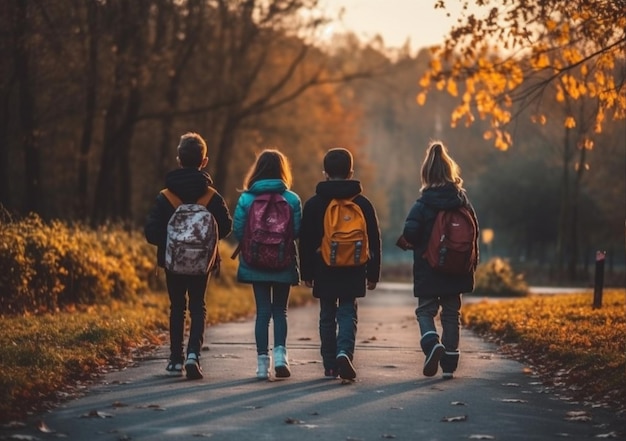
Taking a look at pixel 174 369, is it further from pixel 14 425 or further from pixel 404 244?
pixel 14 425

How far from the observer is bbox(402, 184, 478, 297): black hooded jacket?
1108cm

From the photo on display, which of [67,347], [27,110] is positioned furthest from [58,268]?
[27,110]

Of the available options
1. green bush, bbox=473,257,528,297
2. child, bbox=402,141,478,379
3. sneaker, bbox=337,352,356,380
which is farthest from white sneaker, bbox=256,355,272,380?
green bush, bbox=473,257,528,297

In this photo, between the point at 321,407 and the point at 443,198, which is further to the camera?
the point at 443,198

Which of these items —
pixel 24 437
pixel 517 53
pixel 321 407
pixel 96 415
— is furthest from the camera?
pixel 517 53

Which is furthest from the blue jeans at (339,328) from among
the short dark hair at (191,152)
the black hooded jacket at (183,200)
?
the short dark hair at (191,152)

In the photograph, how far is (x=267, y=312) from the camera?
1097 cm

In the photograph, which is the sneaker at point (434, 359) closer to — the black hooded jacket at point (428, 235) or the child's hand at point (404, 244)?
the black hooded jacket at point (428, 235)

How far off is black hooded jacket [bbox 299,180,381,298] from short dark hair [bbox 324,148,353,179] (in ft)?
0.36

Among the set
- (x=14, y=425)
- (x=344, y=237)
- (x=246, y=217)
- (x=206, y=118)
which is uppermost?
(x=206, y=118)

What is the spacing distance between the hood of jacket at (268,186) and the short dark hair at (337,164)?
43cm

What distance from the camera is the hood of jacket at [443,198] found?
11070 mm

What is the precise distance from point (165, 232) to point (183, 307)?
0.70 m

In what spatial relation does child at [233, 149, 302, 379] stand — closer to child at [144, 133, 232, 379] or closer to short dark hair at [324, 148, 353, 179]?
child at [144, 133, 232, 379]
